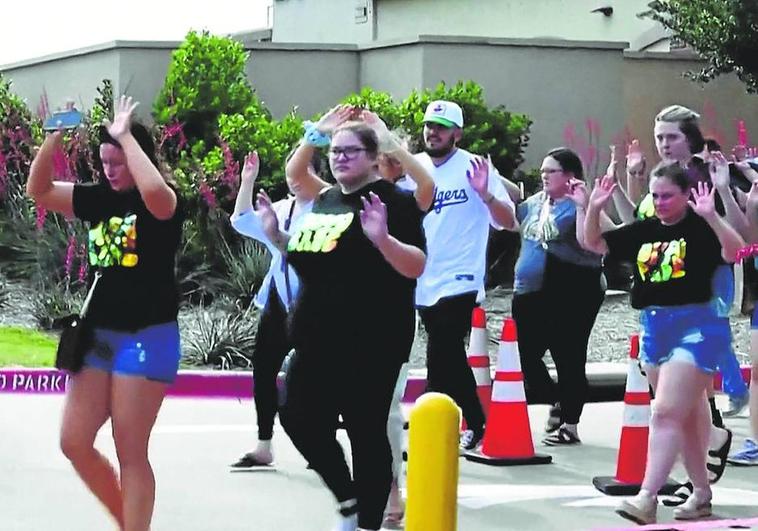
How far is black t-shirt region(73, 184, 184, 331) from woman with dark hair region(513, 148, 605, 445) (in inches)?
148

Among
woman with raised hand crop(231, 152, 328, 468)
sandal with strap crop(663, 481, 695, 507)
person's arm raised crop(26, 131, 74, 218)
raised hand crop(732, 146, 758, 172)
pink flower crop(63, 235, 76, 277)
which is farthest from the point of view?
pink flower crop(63, 235, 76, 277)

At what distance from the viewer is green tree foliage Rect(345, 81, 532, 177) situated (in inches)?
660

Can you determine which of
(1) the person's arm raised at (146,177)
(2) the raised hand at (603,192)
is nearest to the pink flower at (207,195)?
(2) the raised hand at (603,192)

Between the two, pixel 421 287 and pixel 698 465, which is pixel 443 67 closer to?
pixel 421 287

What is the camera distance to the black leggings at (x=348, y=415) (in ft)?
18.9

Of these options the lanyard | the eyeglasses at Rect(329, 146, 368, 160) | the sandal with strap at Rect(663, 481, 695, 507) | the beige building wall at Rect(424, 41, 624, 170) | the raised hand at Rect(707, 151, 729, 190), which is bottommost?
the sandal with strap at Rect(663, 481, 695, 507)

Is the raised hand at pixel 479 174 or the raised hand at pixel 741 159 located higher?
the raised hand at pixel 741 159

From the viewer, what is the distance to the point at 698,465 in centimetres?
688

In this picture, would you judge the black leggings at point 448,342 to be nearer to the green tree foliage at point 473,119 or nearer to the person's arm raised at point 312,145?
the person's arm raised at point 312,145

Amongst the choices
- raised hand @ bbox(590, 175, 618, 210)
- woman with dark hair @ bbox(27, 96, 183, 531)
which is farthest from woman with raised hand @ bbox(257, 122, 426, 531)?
raised hand @ bbox(590, 175, 618, 210)

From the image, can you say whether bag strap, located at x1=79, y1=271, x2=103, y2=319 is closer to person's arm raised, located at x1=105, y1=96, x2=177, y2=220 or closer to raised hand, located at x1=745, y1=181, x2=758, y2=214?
person's arm raised, located at x1=105, y1=96, x2=177, y2=220

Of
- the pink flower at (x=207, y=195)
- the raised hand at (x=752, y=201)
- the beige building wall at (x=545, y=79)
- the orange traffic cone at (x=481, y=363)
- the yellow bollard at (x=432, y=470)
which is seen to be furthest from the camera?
the beige building wall at (x=545, y=79)

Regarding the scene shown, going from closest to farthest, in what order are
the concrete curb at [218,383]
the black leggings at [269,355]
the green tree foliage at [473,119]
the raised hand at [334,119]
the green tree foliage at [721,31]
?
the raised hand at [334,119] < the black leggings at [269,355] < the concrete curb at [218,383] < the green tree foliage at [473,119] < the green tree foliage at [721,31]

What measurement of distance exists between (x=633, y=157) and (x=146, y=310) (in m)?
3.26
